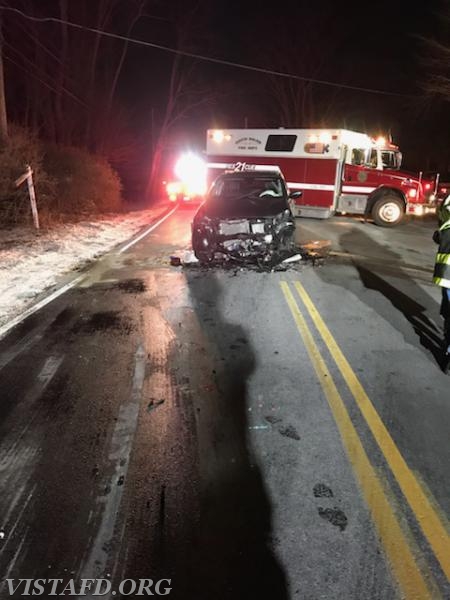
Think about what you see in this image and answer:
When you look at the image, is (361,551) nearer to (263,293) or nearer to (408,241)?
(263,293)

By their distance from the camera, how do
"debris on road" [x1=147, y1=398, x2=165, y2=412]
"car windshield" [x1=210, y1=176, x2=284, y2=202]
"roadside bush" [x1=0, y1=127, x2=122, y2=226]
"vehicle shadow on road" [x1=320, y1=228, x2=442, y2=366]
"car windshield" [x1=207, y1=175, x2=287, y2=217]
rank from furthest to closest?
"roadside bush" [x1=0, y1=127, x2=122, y2=226] → "car windshield" [x1=210, y1=176, x2=284, y2=202] → "car windshield" [x1=207, y1=175, x2=287, y2=217] → "vehicle shadow on road" [x1=320, y1=228, x2=442, y2=366] → "debris on road" [x1=147, y1=398, x2=165, y2=412]

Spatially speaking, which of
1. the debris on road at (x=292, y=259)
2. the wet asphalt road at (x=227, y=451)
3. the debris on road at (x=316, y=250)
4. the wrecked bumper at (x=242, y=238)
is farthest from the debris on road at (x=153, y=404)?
A: the debris on road at (x=316, y=250)

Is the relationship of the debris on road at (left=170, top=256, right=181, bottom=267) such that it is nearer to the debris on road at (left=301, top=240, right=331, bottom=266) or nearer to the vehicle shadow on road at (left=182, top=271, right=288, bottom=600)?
the debris on road at (left=301, top=240, right=331, bottom=266)

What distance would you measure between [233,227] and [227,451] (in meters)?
5.73

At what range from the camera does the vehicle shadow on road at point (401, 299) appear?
5746mm

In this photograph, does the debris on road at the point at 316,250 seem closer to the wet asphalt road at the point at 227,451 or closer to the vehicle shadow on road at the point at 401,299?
the vehicle shadow on road at the point at 401,299

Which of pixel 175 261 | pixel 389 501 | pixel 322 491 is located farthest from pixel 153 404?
pixel 175 261

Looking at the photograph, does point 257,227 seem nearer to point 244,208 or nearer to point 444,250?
point 244,208

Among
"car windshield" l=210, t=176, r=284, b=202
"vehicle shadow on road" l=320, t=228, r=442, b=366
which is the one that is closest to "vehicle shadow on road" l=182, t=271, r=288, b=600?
"vehicle shadow on road" l=320, t=228, r=442, b=366

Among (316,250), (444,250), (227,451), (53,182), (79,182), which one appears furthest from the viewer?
(79,182)

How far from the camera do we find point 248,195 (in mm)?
9992

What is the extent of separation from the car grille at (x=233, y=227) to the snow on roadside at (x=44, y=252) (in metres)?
3.09

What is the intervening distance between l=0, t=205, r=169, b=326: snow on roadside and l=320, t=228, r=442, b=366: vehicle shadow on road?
5.03 m

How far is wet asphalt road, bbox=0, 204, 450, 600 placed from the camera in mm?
2520
